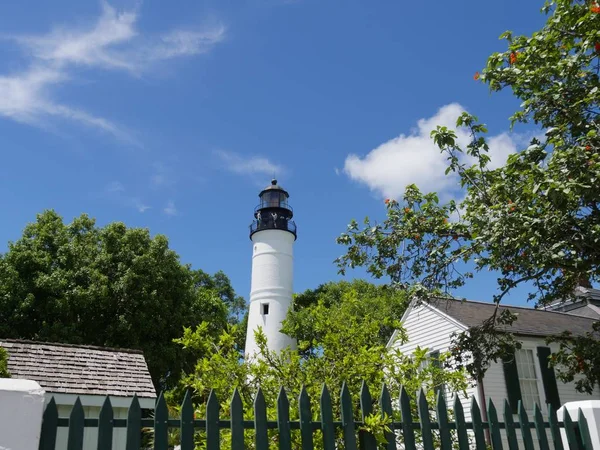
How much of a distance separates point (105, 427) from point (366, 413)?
189cm

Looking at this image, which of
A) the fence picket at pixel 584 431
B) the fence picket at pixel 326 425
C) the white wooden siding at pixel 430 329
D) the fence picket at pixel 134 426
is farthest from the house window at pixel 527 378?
the fence picket at pixel 134 426

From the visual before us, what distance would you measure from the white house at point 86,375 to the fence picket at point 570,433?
8862mm

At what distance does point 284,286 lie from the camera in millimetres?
30172

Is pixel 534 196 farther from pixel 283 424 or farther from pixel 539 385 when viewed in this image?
pixel 539 385

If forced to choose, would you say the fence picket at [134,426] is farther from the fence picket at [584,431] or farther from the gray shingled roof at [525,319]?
the gray shingled roof at [525,319]

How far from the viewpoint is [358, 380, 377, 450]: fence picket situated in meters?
4.18

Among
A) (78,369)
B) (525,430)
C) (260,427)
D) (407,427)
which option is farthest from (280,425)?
(78,369)

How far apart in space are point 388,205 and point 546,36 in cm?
408

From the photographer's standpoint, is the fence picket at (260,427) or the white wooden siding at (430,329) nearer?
the fence picket at (260,427)

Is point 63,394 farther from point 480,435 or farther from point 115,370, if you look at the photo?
point 480,435

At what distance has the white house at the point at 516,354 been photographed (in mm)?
17031

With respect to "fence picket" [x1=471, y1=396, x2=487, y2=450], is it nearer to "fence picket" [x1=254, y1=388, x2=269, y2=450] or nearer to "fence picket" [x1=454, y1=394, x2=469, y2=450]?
"fence picket" [x1=454, y1=394, x2=469, y2=450]

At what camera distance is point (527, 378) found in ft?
57.7

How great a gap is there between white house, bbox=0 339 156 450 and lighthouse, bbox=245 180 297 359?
1524cm
